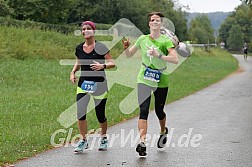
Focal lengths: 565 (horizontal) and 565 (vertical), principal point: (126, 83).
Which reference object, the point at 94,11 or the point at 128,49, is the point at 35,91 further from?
the point at 94,11

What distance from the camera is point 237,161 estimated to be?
798 cm

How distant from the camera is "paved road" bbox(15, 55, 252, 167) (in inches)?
311

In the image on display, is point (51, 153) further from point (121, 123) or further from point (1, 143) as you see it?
point (121, 123)

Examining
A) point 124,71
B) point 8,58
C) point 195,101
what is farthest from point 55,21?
point 195,101

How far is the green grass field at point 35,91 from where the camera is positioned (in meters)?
9.89

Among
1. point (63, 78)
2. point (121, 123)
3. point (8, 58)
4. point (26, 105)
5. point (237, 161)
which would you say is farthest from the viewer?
point (8, 58)

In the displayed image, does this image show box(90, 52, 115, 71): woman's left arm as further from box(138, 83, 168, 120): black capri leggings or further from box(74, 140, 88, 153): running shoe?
box(74, 140, 88, 153): running shoe

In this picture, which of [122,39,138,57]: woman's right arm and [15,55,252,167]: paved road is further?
[122,39,138,57]: woman's right arm

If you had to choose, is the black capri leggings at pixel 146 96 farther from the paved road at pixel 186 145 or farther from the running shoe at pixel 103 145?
the running shoe at pixel 103 145

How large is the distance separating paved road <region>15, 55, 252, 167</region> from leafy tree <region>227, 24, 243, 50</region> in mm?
126872

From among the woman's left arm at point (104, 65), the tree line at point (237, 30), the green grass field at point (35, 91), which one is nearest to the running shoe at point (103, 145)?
the green grass field at point (35, 91)

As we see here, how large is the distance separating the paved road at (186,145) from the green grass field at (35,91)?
2.07 ft

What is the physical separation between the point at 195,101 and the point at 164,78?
943 centimetres

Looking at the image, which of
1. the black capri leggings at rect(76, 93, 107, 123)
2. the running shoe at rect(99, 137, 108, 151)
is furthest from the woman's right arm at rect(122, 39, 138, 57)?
the running shoe at rect(99, 137, 108, 151)
